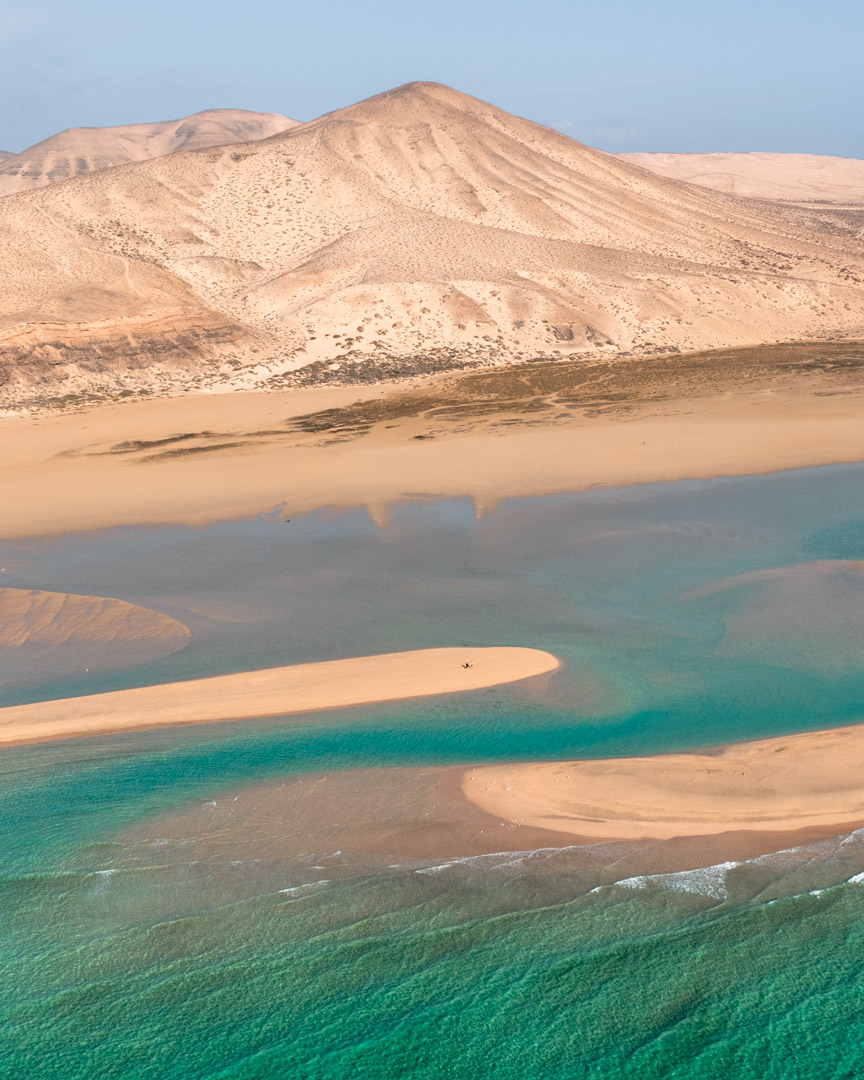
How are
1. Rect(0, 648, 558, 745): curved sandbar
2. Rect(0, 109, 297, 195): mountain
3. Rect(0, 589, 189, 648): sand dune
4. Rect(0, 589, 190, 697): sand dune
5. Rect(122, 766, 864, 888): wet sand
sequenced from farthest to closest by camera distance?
Rect(0, 109, 297, 195): mountain
Rect(0, 589, 189, 648): sand dune
Rect(0, 589, 190, 697): sand dune
Rect(0, 648, 558, 745): curved sandbar
Rect(122, 766, 864, 888): wet sand

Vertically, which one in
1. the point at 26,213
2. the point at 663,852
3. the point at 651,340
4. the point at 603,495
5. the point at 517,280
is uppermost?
the point at 26,213

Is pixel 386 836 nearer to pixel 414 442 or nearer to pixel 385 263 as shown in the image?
pixel 414 442

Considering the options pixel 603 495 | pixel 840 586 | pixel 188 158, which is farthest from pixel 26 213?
pixel 840 586

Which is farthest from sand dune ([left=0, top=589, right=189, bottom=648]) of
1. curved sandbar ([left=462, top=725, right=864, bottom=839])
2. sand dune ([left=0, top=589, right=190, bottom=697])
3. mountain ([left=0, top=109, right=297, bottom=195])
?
mountain ([left=0, top=109, right=297, bottom=195])

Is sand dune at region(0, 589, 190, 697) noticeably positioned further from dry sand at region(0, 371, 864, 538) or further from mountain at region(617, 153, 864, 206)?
mountain at region(617, 153, 864, 206)

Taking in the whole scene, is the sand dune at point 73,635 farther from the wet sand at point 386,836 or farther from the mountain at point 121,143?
the mountain at point 121,143

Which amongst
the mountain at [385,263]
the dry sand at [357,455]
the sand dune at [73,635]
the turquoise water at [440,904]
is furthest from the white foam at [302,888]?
the mountain at [385,263]

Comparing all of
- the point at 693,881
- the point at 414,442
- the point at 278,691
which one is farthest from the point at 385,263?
the point at 693,881

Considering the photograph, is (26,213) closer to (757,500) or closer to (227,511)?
(227,511)
